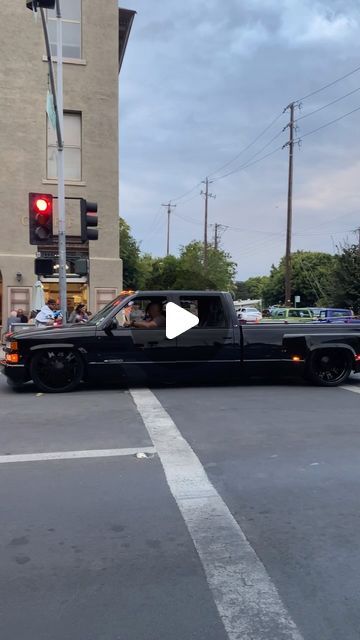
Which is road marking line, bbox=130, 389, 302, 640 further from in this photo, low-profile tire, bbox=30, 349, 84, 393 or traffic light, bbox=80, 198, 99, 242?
traffic light, bbox=80, 198, 99, 242

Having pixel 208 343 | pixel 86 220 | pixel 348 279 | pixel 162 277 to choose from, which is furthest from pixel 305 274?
pixel 208 343

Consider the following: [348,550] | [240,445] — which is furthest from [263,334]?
[348,550]

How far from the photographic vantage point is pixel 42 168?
21.9m

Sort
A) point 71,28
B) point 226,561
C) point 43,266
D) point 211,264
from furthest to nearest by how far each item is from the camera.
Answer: point 211,264 → point 71,28 → point 43,266 → point 226,561

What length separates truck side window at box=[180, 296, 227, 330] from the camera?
9.85m

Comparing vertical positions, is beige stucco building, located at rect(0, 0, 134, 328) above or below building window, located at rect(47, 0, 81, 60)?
below

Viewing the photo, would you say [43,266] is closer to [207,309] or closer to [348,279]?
[207,309]

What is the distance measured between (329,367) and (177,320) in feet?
9.41

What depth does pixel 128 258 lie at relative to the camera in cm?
5166

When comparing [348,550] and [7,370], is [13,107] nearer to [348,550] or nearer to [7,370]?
[7,370]

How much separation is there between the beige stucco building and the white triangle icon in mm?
12632

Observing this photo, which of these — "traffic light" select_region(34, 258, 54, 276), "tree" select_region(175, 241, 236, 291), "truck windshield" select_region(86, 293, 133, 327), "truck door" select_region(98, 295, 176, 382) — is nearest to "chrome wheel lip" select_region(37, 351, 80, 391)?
"truck door" select_region(98, 295, 176, 382)

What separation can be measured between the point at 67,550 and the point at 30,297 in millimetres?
18685

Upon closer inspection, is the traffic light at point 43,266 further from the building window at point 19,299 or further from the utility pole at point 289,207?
the utility pole at point 289,207
